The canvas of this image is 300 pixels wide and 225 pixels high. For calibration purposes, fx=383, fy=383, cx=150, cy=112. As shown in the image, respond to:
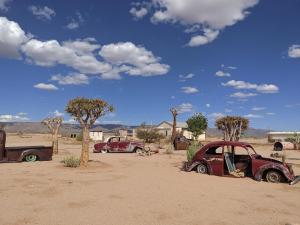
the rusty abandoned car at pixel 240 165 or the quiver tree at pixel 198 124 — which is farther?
the quiver tree at pixel 198 124

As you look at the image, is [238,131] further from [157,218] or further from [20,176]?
[157,218]

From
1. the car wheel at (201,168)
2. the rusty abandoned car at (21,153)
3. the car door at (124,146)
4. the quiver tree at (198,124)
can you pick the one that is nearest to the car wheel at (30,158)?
the rusty abandoned car at (21,153)

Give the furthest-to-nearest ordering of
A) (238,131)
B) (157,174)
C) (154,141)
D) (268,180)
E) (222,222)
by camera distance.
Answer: (154,141) < (238,131) < (157,174) < (268,180) < (222,222)

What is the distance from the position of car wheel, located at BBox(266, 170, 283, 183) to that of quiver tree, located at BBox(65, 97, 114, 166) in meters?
8.40

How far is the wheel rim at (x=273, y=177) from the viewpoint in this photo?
44.7 feet

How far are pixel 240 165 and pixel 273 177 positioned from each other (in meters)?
1.75

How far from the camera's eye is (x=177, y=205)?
922cm

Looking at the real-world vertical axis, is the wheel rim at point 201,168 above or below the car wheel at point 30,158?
below

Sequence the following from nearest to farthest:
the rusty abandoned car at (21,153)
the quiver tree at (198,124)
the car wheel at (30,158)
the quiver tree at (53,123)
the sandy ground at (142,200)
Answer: the sandy ground at (142,200)
the rusty abandoned car at (21,153)
the car wheel at (30,158)
the quiver tree at (53,123)
the quiver tree at (198,124)

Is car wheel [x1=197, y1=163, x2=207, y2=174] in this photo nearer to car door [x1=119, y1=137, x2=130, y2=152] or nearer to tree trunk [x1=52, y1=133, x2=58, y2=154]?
tree trunk [x1=52, y1=133, x2=58, y2=154]

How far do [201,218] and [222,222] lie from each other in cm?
48

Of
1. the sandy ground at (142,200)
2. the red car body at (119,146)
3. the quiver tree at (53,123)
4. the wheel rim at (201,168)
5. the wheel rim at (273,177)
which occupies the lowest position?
the sandy ground at (142,200)

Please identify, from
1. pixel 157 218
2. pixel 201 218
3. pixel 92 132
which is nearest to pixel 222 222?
pixel 201 218

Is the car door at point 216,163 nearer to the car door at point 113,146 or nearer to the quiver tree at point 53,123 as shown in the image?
the car door at point 113,146
